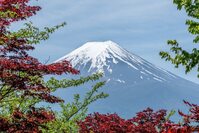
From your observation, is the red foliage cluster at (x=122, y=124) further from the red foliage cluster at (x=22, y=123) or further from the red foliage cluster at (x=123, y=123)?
the red foliage cluster at (x=22, y=123)

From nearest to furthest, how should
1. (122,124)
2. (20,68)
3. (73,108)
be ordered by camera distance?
(20,68) < (122,124) < (73,108)

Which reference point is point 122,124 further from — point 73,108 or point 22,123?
point 73,108

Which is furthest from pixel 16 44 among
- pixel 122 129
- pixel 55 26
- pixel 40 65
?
pixel 122 129

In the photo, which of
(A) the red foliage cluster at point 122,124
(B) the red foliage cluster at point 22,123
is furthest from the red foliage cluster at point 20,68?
(A) the red foliage cluster at point 122,124

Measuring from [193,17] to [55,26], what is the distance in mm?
5666

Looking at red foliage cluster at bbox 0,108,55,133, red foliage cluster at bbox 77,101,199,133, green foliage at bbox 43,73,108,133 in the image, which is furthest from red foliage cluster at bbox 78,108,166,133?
red foliage cluster at bbox 0,108,55,133

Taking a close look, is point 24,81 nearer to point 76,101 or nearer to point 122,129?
point 122,129

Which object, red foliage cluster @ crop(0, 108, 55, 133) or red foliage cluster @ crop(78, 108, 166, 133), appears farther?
red foliage cluster @ crop(78, 108, 166, 133)

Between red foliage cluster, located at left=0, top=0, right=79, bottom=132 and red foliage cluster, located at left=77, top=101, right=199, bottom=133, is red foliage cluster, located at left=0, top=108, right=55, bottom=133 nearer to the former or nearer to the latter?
red foliage cluster, located at left=0, top=0, right=79, bottom=132

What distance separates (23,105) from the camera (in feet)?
56.3

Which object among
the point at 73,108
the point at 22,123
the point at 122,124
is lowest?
the point at 22,123

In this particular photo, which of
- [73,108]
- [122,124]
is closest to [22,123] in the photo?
[122,124]

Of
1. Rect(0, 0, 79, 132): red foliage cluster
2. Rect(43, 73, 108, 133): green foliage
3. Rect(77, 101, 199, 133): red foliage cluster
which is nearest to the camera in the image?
Rect(0, 0, 79, 132): red foliage cluster

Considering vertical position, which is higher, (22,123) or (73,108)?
(73,108)
